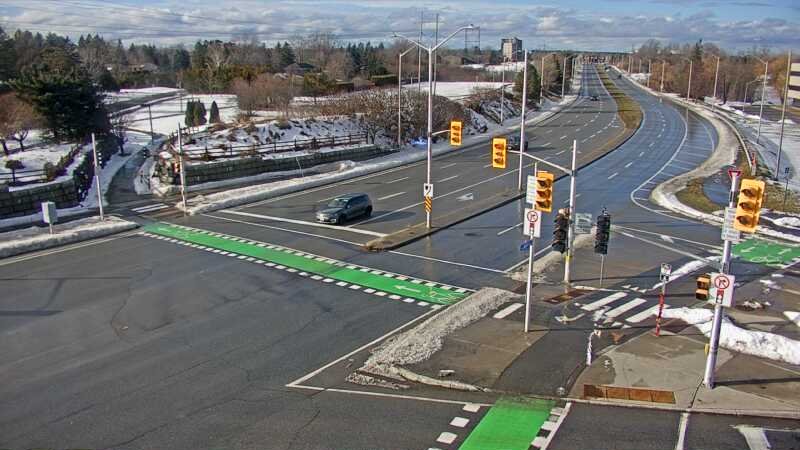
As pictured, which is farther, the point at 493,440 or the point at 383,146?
the point at 383,146

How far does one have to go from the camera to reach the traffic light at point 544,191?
18938mm

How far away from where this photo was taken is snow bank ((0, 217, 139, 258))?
91.2ft

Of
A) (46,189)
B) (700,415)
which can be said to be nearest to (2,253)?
(46,189)

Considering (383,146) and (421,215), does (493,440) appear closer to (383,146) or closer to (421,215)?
(421,215)

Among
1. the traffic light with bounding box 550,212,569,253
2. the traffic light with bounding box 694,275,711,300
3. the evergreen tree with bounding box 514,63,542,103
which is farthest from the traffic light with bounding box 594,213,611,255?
the evergreen tree with bounding box 514,63,542,103

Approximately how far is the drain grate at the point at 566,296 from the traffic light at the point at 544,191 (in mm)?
3808

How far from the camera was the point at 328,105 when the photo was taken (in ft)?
217

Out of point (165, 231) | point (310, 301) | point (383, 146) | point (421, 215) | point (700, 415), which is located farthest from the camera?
point (383, 146)

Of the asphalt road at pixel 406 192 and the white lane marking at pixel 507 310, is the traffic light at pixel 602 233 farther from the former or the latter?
the asphalt road at pixel 406 192

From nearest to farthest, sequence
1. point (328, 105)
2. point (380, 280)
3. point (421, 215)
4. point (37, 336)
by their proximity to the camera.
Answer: point (37, 336)
point (380, 280)
point (421, 215)
point (328, 105)

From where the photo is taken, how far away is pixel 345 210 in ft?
109

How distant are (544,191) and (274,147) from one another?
36.6 meters

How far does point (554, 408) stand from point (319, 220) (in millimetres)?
21391

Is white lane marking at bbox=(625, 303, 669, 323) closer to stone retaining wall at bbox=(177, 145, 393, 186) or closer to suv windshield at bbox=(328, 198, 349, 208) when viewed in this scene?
suv windshield at bbox=(328, 198, 349, 208)
